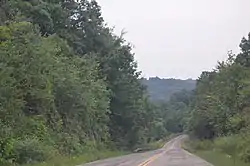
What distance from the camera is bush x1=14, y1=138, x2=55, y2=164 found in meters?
29.3

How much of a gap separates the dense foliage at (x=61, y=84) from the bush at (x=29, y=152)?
2.2 inches

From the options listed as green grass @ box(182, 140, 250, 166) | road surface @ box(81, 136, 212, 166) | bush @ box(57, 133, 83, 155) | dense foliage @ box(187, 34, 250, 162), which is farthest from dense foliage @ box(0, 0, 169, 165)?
dense foliage @ box(187, 34, 250, 162)

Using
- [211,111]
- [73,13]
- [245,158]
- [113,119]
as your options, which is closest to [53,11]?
[73,13]

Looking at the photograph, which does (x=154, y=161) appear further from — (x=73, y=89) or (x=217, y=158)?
(x=73, y=89)

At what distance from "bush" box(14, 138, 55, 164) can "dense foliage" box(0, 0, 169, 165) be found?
6 centimetres

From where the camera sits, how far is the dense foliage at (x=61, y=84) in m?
33.0

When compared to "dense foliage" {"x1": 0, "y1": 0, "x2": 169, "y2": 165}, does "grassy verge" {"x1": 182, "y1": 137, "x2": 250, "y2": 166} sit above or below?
below

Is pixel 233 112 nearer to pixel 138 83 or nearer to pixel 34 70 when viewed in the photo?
pixel 138 83

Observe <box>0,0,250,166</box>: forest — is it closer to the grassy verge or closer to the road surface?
the grassy verge

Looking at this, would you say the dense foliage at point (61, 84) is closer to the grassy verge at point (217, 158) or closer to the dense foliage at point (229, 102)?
the grassy verge at point (217, 158)

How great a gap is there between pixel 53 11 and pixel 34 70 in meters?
30.3

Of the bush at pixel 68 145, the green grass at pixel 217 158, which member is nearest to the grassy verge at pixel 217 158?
the green grass at pixel 217 158

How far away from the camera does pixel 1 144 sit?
1081 inches

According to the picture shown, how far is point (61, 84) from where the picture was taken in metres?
45.3
